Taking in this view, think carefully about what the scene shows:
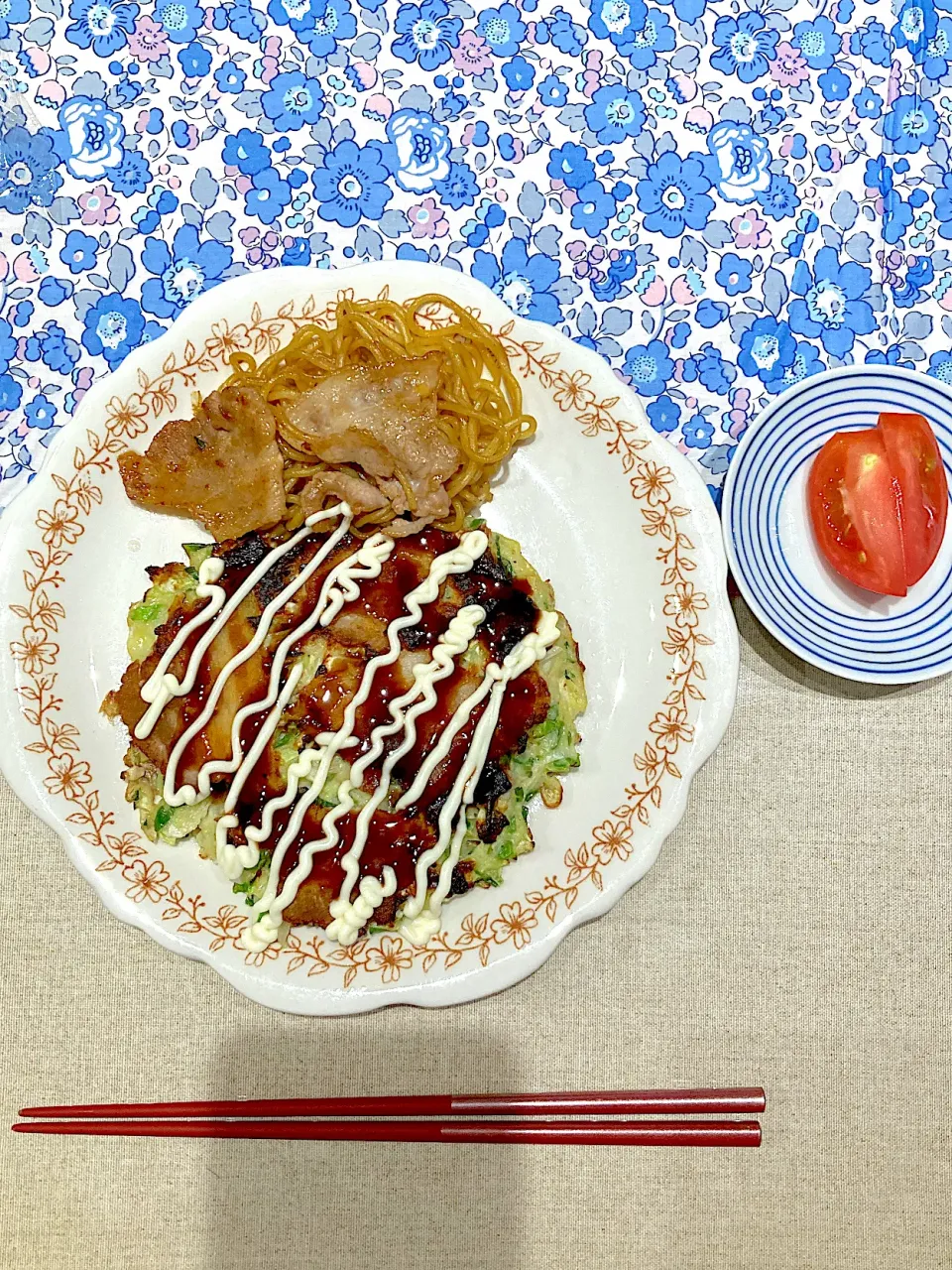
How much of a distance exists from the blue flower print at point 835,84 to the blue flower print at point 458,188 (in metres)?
1.04

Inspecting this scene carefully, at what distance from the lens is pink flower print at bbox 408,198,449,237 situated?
8.98 feet

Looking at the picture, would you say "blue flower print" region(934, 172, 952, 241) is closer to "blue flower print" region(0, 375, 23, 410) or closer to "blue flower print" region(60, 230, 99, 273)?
"blue flower print" region(60, 230, 99, 273)

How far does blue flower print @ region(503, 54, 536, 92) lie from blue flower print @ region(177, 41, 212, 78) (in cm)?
85

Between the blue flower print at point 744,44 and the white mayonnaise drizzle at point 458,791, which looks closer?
the white mayonnaise drizzle at point 458,791

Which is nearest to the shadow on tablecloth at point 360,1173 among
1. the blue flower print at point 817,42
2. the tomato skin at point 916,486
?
the tomato skin at point 916,486

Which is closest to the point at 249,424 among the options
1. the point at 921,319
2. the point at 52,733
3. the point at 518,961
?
the point at 52,733

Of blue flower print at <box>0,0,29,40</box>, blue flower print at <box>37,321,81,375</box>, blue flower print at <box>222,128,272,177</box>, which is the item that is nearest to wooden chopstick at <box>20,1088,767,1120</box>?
blue flower print at <box>37,321,81,375</box>

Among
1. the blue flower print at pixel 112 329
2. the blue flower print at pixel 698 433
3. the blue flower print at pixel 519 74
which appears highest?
the blue flower print at pixel 519 74

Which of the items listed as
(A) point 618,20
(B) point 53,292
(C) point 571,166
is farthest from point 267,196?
(A) point 618,20

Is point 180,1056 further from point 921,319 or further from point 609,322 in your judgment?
point 921,319

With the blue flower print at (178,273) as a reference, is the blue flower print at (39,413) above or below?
below

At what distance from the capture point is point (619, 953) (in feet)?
8.44

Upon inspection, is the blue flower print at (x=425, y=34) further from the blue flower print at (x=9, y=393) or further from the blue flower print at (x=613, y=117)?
the blue flower print at (x=9, y=393)

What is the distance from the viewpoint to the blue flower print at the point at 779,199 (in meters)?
2.77
